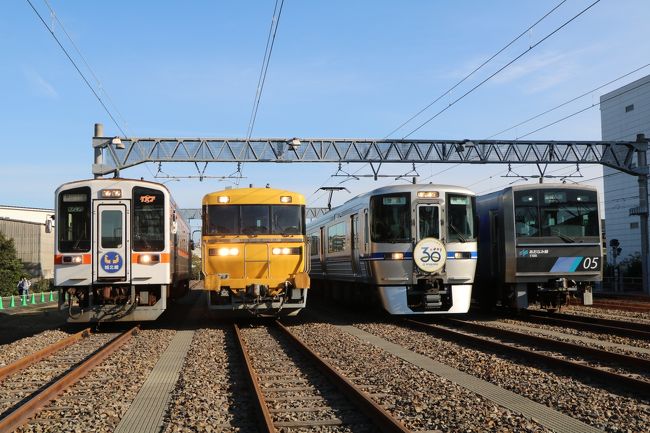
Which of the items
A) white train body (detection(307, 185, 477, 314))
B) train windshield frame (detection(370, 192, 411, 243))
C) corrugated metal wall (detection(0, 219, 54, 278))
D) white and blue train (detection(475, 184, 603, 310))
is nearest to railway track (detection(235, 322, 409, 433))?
white train body (detection(307, 185, 477, 314))

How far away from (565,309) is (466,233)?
6.59 metres

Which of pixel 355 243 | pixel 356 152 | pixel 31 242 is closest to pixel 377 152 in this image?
pixel 356 152

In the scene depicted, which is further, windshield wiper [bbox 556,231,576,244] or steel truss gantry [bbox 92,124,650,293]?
steel truss gantry [bbox 92,124,650,293]

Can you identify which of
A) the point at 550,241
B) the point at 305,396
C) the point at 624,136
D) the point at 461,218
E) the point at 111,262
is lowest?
the point at 305,396

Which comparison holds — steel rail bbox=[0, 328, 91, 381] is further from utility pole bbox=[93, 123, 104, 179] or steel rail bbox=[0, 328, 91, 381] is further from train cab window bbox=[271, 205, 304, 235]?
utility pole bbox=[93, 123, 104, 179]

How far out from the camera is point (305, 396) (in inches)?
291

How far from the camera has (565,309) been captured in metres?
20.3

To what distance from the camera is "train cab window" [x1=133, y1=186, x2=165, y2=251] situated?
1447 centimetres

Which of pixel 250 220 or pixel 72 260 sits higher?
pixel 250 220

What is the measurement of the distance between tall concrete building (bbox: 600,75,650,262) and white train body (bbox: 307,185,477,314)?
38612 millimetres

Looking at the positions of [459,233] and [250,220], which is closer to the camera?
[250,220]

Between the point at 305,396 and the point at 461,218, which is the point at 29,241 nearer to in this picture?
the point at 461,218

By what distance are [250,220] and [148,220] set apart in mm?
2294

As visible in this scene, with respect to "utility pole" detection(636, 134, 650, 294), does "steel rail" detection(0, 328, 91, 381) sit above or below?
below
